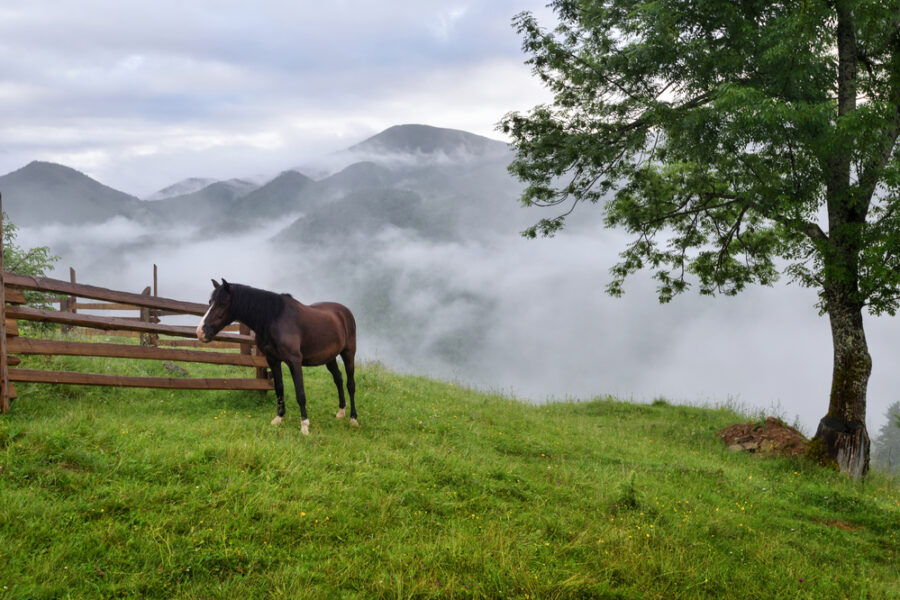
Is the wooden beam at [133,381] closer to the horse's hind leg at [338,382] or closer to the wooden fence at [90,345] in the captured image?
the wooden fence at [90,345]

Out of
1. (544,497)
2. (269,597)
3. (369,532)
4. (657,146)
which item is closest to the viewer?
(269,597)

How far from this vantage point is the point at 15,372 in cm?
828

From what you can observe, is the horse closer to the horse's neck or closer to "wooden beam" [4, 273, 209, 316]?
the horse's neck

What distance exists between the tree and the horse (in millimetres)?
8229

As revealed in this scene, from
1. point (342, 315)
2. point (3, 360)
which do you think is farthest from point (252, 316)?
point (3, 360)

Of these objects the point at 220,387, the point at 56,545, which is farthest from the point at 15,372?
the point at 56,545

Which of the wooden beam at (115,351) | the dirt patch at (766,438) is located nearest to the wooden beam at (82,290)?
the wooden beam at (115,351)

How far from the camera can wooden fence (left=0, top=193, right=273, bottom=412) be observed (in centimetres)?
834

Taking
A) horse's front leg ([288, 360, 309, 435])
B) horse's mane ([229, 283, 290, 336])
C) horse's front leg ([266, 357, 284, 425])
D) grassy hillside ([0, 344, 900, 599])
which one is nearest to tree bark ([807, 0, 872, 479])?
grassy hillside ([0, 344, 900, 599])

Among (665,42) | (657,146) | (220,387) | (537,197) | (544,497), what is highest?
(665,42)

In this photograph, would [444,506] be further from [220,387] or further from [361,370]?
[361,370]

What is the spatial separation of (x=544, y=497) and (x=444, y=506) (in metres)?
1.60

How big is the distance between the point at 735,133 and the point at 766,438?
7.51 m

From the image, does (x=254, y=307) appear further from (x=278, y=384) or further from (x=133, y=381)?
(x=133, y=381)
